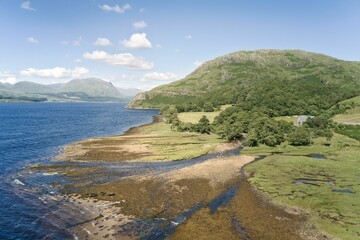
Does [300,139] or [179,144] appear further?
[179,144]

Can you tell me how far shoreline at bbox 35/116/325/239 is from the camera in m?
47.3

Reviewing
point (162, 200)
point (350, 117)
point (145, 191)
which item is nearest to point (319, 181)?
point (162, 200)

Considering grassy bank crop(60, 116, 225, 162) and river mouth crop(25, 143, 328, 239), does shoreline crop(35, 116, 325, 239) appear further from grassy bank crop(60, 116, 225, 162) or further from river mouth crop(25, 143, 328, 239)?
grassy bank crop(60, 116, 225, 162)

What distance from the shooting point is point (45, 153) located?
99750 mm

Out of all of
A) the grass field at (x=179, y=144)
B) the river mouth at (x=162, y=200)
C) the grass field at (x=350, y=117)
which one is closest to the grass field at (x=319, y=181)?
the river mouth at (x=162, y=200)

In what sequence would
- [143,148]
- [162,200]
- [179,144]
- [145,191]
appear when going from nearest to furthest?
1. [162,200]
2. [145,191]
3. [143,148]
4. [179,144]

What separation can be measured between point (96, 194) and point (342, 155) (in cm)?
7597

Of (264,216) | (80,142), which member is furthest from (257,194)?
(80,142)

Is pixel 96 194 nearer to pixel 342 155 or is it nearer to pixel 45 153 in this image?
pixel 45 153

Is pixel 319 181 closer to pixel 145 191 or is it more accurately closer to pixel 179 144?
pixel 145 191

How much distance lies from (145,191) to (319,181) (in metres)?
39.2

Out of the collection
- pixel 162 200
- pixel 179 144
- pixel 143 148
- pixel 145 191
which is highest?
pixel 179 144

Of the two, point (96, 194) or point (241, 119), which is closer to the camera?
point (96, 194)

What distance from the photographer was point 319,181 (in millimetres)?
70062
